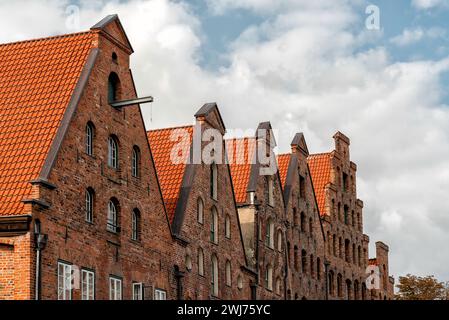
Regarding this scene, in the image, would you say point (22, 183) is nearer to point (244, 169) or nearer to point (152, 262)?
point (152, 262)

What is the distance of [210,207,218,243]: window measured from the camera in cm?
4350

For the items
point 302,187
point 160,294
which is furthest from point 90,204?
point 302,187

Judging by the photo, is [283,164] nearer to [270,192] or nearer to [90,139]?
[270,192]

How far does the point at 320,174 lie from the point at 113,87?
28.7 m

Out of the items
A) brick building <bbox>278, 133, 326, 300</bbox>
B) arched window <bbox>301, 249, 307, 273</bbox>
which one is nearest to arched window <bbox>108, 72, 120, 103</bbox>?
brick building <bbox>278, 133, 326, 300</bbox>

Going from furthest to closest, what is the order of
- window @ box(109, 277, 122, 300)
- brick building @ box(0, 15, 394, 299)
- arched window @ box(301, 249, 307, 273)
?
1. arched window @ box(301, 249, 307, 273)
2. window @ box(109, 277, 122, 300)
3. brick building @ box(0, 15, 394, 299)

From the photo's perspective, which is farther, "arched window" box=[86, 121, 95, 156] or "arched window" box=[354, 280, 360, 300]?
"arched window" box=[354, 280, 360, 300]

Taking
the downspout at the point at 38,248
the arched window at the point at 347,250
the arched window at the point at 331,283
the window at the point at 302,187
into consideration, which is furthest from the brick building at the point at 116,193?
the arched window at the point at 347,250

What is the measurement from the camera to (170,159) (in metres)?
44.0

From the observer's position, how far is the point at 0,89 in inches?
1421

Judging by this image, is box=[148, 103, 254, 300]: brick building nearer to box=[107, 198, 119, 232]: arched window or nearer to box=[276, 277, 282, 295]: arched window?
box=[107, 198, 119, 232]: arched window

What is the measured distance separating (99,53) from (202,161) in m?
9.07

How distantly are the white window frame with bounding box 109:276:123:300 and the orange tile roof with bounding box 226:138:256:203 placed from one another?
48.1ft

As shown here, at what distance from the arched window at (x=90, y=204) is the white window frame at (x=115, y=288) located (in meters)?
2.16
